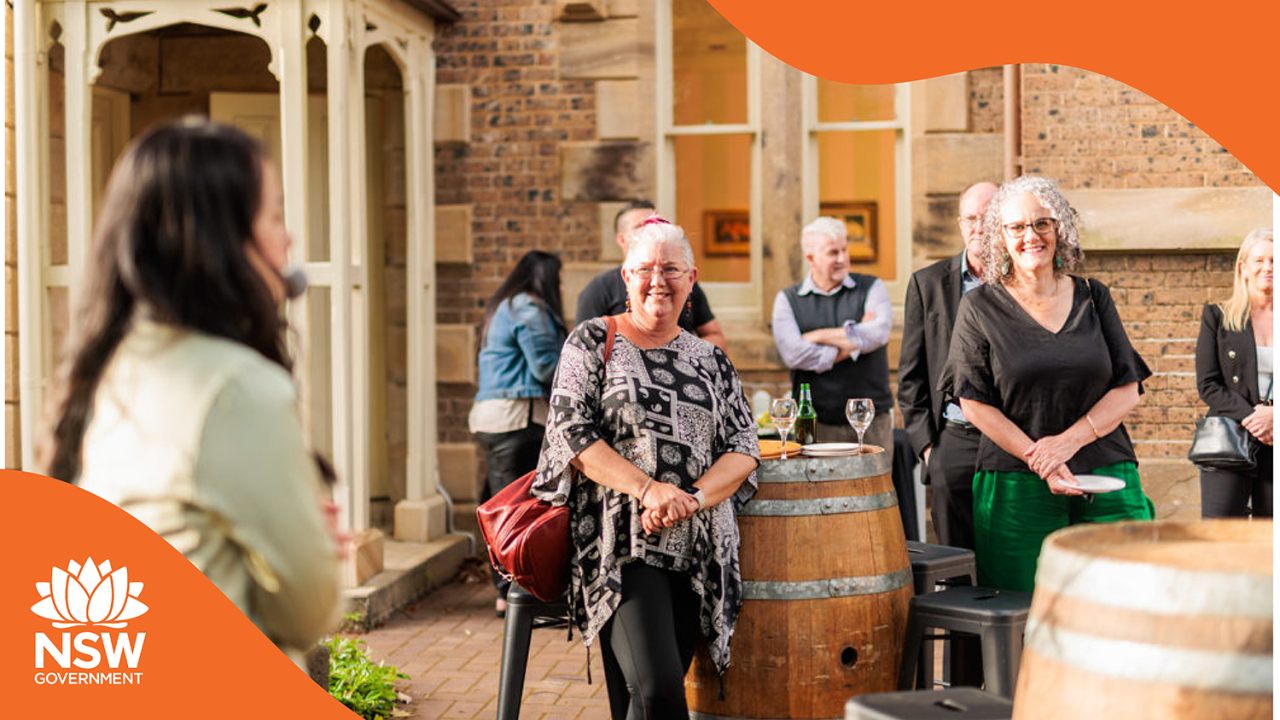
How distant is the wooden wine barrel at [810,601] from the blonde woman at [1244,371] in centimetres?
250

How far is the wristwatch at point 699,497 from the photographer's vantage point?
342cm

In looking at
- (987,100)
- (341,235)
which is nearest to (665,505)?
(341,235)

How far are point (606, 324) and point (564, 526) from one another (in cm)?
54

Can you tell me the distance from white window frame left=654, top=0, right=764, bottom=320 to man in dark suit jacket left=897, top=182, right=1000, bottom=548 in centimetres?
287

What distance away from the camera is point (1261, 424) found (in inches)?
215

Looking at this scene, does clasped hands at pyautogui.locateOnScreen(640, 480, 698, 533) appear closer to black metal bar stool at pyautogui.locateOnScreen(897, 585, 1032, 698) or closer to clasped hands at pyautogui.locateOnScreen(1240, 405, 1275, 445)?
black metal bar stool at pyautogui.locateOnScreen(897, 585, 1032, 698)

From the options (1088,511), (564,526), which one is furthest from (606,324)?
(1088,511)

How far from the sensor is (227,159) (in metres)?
1.74

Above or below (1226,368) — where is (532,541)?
below

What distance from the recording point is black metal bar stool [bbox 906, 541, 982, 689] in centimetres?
402

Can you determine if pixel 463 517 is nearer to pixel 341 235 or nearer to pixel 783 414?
pixel 341 235

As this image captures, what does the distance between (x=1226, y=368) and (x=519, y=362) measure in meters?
3.12

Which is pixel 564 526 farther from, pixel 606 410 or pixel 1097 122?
pixel 1097 122

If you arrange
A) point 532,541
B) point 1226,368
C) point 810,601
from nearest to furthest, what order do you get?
point 532,541, point 810,601, point 1226,368
